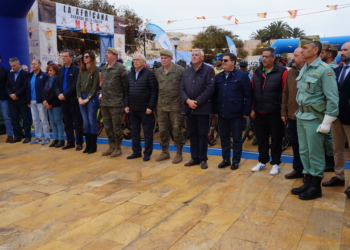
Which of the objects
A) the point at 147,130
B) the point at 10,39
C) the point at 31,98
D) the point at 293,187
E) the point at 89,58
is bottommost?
the point at 293,187

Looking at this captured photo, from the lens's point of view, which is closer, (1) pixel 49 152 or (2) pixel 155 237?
(2) pixel 155 237

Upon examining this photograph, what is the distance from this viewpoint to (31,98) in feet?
22.4

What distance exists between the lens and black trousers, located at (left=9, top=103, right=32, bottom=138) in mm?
7105

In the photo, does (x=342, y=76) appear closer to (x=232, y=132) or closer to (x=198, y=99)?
(x=232, y=132)

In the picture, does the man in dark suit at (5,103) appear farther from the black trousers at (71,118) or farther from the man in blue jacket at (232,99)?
the man in blue jacket at (232,99)

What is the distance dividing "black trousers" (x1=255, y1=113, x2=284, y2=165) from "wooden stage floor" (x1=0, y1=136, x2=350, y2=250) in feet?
0.83

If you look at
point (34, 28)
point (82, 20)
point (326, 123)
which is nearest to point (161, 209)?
point (326, 123)

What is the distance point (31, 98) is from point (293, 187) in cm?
530

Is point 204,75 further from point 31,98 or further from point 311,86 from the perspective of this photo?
point 31,98

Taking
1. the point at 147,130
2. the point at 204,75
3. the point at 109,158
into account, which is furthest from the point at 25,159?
the point at 204,75

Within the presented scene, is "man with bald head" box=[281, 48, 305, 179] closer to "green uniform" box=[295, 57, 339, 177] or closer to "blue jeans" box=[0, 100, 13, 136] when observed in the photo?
"green uniform" box=[295, 57, 339, 177]

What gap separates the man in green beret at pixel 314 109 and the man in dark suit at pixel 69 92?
406cm

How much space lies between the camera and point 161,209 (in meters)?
3.51

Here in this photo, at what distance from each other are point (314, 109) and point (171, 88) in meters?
2.26
